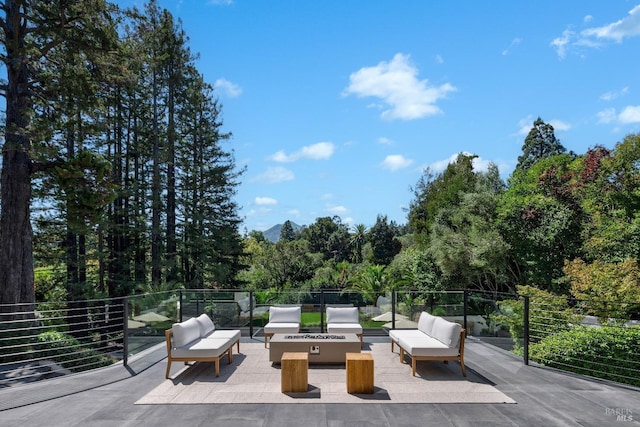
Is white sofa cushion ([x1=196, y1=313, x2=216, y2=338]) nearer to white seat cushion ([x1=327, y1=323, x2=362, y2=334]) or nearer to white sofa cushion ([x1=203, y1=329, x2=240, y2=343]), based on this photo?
white sofa cushion ([x1=203, y1=329, x2=240, y2=343])

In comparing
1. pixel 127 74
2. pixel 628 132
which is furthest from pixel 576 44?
pixel 127 74

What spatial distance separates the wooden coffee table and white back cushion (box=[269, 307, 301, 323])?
5.94 feet

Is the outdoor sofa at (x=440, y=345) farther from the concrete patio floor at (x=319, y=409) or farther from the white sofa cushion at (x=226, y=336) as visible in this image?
the white sofa cushion at (x=226, y=336)

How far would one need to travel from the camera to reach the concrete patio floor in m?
4.25

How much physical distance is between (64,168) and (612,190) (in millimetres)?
17701

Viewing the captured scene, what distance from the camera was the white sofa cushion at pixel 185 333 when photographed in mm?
6023

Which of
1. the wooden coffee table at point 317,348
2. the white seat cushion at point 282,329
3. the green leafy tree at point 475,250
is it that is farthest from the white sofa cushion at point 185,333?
the green leafy tree at point 475,250

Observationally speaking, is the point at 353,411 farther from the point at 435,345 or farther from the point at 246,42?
the point at 246,42

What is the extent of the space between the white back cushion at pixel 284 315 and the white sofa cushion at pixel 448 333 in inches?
125

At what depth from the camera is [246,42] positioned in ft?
44.1

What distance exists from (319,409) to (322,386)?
916mm

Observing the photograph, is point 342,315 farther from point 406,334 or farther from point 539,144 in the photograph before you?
point 539,144

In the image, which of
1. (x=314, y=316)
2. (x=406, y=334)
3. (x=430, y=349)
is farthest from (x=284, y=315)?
(x=430, y=349)

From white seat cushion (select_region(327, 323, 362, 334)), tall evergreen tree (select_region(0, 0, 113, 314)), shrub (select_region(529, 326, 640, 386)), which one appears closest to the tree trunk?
tall evergreen tree (select_region(0, 0, 113, 314))
